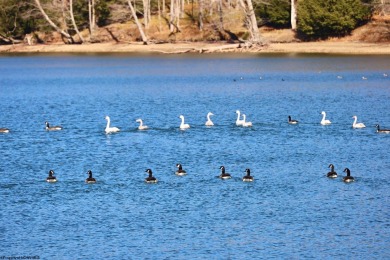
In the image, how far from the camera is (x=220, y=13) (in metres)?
109

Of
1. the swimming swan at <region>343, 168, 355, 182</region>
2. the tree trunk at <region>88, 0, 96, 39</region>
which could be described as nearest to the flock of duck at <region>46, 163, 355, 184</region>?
the swimming swan at <region>343, 168, 355, 182</region>

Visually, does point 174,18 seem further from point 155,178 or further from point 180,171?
point 155,178

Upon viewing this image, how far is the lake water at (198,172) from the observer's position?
84.9ft

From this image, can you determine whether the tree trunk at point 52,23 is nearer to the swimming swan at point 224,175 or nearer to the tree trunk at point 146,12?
the tree trunk at point 146,12

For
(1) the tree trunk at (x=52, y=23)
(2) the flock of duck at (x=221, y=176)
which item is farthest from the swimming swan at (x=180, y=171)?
(1) the tree trunk at (x=52, y=23)

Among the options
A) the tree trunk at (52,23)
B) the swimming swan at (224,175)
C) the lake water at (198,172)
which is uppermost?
the tree trunk at (52,23)

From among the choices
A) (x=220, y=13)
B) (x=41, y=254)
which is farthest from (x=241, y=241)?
(x=220, y=13)

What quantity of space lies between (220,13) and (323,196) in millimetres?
79353

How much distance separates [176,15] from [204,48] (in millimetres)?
11324

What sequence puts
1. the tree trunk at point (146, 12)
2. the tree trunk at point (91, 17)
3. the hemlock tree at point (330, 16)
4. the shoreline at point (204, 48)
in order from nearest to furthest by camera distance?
the shoreline at point (204, 48) → the hemlock tree at point (330, 16) → the tree trunk at point (146, 12) → the tree trunk at point (91, 17)

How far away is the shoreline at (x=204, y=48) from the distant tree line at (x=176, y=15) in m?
1.75

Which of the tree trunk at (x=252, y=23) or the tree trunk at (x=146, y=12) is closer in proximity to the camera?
the tree trunk at (x=252, y=23)

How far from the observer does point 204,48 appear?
104 m

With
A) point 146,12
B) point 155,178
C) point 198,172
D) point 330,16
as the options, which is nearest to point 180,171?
point 198,172
